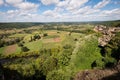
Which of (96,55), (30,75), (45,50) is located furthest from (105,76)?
(45,50)

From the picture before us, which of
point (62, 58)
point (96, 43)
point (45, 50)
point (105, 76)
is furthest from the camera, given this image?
point (45, 50)

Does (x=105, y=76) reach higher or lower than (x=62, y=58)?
higher

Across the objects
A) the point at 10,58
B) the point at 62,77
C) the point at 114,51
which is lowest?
the point at 10,58

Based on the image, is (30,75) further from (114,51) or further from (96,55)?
(114,51)

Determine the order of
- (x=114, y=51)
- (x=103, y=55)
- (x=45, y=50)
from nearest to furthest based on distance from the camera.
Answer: (x=114, y=51) < (x=103, y=55) < (x=45, y=50)

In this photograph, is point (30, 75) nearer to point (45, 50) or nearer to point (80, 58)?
point (80, 58)

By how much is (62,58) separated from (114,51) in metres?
11.1

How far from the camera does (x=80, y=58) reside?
25.2 m

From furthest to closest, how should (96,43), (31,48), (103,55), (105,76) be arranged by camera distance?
1. (31,48)
2. (96,43)
3. (103,55)
4. (105,76)

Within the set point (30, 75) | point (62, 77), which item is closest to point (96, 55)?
point (62, 77)

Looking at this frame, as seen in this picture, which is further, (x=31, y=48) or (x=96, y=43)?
(x=31, y=48)

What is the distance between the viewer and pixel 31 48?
81.6 metres

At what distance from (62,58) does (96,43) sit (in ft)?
25.8

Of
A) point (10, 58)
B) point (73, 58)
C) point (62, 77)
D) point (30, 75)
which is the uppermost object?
point (73, 58)
